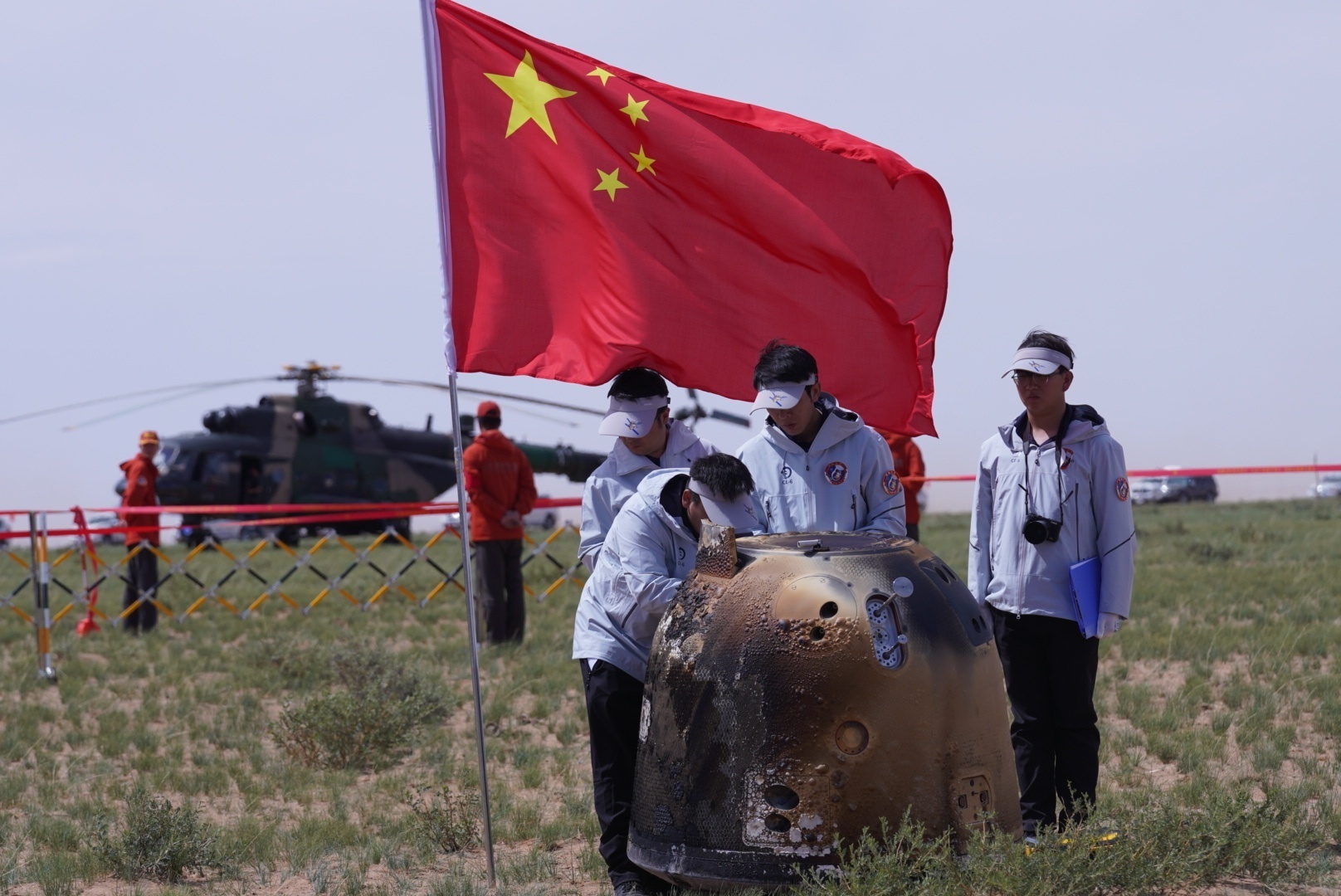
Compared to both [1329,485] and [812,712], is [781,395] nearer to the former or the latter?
[812,712]

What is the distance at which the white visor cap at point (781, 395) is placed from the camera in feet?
16.9

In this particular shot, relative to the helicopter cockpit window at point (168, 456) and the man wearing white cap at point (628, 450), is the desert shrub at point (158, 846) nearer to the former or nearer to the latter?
the man wearing white cap at point (628, 450)

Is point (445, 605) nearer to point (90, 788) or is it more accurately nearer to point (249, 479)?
point (90, 788)

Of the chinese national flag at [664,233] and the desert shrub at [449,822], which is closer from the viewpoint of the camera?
the chinese national flag at [664,233]

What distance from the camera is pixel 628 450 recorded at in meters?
5.63

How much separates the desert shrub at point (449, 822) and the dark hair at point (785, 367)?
100 inches

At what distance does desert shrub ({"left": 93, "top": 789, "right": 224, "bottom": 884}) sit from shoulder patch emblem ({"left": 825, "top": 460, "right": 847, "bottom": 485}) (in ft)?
10.0

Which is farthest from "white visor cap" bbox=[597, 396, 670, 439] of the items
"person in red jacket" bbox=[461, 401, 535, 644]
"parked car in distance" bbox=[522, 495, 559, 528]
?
"parked car in distance" bbox=[522, 495, 559, 528]

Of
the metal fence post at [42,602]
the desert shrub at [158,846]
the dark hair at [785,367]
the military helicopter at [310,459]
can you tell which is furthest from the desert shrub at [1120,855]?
the military helicopter at [310,459]

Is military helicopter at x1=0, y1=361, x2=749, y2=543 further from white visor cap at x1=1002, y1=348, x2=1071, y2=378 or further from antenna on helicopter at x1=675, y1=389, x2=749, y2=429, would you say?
white visor cap at x1=1002, y1=348, x2=1071, y2=378

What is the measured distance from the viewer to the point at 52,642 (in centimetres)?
1367

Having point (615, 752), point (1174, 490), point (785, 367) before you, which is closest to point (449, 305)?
point (785, 367)

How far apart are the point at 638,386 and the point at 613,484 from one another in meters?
0.39

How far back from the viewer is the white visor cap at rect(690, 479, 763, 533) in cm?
479
